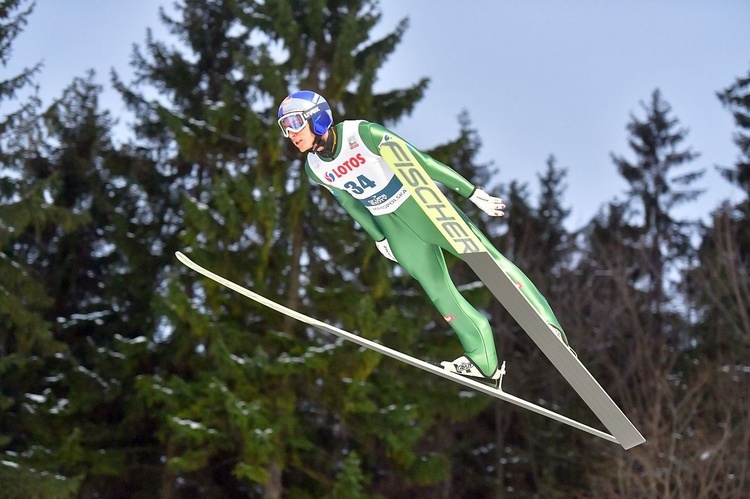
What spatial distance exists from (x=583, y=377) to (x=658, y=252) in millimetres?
16619

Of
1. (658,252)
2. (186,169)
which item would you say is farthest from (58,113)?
(658,252)

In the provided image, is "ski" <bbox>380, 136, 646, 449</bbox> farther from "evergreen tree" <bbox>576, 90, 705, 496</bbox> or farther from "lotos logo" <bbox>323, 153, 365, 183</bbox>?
"evergreen tree" <bbox>576, 90, 705, 496</bbox>

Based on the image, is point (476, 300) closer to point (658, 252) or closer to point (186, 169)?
point (186, 169)

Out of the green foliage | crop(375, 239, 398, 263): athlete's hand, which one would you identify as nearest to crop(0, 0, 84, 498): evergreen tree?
the green foliage

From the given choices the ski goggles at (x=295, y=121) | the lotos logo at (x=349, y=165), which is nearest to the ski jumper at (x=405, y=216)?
the lotos logo at (x=349, y=165)

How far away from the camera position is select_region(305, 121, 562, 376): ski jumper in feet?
14.7

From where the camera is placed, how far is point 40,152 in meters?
17.1

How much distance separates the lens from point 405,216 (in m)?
4.59

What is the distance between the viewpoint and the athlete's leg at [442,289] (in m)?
4.66

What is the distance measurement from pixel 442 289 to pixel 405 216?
16.5 inches

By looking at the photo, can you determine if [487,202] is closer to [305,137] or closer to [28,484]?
[305,137]

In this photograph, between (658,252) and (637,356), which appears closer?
(637,356)

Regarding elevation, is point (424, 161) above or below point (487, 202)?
above

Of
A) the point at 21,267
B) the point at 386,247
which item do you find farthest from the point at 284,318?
the point at 386,247
